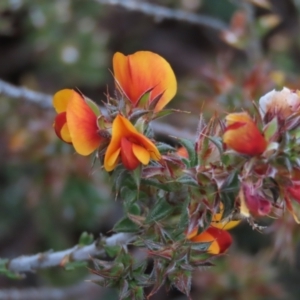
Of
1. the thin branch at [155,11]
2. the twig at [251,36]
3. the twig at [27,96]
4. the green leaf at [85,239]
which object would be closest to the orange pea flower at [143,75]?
the green leaf at [85,239]

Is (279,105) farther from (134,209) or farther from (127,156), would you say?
(134,209)

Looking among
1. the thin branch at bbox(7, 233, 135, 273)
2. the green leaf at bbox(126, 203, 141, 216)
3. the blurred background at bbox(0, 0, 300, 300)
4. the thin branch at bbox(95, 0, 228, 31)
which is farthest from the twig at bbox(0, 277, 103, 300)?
the green leaf at bbox(126, 203, 141, 216)

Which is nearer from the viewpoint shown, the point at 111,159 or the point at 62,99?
the point at 111,159

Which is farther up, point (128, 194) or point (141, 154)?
point (141, 154)

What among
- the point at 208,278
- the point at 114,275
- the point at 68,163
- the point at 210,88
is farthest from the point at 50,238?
the point at 114,275

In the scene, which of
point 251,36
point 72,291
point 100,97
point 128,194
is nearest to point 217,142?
point 128,194
